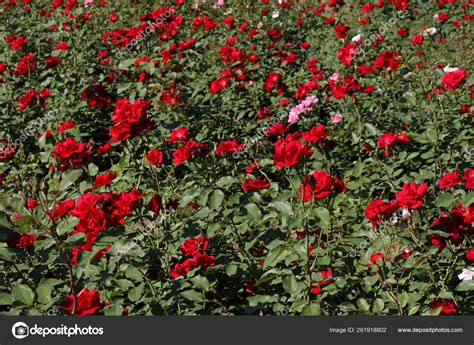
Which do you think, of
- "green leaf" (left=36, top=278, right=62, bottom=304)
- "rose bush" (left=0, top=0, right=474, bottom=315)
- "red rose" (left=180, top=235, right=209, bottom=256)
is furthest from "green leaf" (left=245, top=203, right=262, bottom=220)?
"green leaf" (left=36, top=278, right=62, bottom=304)

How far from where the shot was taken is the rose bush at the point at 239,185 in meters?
1.90

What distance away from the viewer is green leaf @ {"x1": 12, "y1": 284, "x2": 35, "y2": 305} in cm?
175

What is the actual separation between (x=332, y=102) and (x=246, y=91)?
2.72 feet

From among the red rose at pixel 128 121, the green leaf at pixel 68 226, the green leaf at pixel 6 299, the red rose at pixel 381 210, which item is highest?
the red rose at pixel 128 121

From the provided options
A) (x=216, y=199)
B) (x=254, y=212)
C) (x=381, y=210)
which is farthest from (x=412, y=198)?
(x=216, y=199)

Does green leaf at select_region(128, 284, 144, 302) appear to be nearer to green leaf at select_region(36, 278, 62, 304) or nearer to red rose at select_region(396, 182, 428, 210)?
green leaf at select_region(36, 278, 62, 304)

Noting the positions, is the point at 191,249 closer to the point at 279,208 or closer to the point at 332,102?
the point at 279,208

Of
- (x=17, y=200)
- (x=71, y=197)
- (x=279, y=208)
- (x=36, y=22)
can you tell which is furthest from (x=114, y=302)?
(x=36, y=22)

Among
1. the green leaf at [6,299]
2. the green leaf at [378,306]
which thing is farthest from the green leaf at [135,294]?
the green leaf at [378,306]

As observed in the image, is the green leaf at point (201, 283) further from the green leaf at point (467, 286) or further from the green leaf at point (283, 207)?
the green leaf at point (467, 286)

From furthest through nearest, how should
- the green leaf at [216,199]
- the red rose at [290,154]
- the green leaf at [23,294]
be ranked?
the green leaf at [216,199] → the red rose at [290,154] → the green leaf at [23,294]

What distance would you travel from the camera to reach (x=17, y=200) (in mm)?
1645

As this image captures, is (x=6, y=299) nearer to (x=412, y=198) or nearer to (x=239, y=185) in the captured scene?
(x=412, y=198)

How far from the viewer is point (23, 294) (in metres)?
1.76
